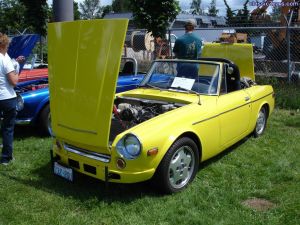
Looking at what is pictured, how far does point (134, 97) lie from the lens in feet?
18.5

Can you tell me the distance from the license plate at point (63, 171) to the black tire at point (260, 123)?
331 cm

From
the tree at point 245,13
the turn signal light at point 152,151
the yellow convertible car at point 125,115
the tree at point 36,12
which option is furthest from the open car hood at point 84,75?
the tree at point 245,13

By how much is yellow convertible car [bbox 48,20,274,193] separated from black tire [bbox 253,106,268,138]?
0.96m

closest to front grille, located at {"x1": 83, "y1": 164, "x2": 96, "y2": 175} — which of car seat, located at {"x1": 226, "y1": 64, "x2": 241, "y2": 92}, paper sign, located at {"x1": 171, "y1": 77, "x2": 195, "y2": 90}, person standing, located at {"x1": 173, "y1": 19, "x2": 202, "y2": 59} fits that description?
paper sign, located at {"x1": 171, "y1": 77, "x2": 195, "y2": 90}

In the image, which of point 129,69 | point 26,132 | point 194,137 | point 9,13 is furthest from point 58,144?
point 9,13

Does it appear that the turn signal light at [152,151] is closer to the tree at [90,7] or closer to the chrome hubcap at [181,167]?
the chrome hubcap at [181,167]

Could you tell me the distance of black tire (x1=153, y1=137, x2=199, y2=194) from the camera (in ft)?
14.2

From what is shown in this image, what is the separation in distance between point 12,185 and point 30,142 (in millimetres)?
1769

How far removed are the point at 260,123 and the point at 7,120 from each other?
3.96 m

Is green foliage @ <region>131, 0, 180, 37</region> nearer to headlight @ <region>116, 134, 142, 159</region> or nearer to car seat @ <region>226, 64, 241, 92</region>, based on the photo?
car seat @ <region>226, 64, 241, 92</region>

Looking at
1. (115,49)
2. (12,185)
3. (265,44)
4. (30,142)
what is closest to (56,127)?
(12,185)

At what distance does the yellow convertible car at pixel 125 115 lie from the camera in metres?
4.15

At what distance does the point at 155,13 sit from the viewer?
33.6 ft

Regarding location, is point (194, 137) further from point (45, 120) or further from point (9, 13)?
point (9, 13)
